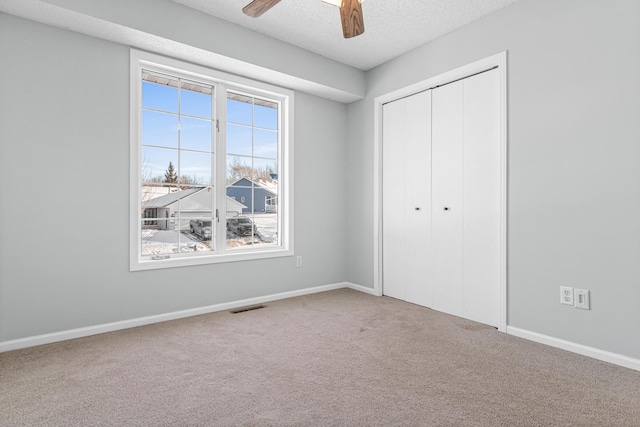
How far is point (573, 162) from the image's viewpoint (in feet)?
7.74

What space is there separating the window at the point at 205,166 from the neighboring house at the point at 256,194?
11 millimetres

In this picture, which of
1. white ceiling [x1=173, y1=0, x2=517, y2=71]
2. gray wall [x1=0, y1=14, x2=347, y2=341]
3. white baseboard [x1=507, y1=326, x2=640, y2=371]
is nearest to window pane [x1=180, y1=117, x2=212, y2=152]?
gray wall [x1=0, y1=14, x2=347, y2=341]

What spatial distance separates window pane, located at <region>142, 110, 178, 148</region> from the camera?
9.77 ft

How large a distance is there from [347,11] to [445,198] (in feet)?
6.25

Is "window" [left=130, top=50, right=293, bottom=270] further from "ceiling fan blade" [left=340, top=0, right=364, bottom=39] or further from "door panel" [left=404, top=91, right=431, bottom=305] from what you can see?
"ceiling fan blade" [left=340, top=0, right=364, bottom=39]

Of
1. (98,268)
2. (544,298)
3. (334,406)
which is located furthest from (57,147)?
(544,298)

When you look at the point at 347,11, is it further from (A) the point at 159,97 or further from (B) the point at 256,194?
(B) the point at 256,194


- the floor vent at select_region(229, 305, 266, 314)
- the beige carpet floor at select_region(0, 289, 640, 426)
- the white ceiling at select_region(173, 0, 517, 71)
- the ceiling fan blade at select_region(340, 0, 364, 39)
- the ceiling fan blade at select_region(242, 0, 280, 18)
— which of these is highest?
the white ceiling at select_region(173, 0, 517, 71)

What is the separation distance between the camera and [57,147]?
8.12ft

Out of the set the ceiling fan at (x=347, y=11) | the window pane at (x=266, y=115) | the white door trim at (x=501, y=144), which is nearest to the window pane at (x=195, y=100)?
the window pane at (x=266, y=115)

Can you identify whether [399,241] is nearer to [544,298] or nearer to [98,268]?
[544,298]

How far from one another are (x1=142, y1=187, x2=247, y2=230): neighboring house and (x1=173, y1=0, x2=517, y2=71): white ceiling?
157 cm

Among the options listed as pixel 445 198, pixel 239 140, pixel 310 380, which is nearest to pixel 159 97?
pixel 239 140

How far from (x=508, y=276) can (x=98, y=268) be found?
3.22m
